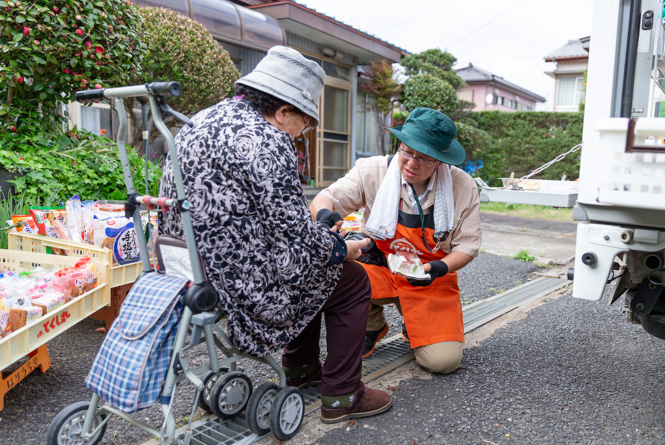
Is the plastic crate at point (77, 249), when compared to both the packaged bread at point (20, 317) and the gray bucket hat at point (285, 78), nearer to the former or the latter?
the packaged bread at point (20, 317)

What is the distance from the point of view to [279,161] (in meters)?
1.86

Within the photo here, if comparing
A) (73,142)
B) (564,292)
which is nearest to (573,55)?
(564,292)

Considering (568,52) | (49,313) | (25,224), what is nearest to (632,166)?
(49,313)

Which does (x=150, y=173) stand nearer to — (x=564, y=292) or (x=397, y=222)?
(x=397, y=222)

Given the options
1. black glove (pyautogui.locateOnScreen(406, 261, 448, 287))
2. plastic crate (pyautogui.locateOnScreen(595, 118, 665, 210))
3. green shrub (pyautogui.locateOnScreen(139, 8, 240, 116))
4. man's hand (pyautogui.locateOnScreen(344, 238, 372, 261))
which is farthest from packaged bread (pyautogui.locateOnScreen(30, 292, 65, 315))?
green shrub (pyautogui.locateOnScreen(139, 8, 240, 116))

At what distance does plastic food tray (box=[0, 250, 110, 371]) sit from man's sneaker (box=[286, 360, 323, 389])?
3.71ft

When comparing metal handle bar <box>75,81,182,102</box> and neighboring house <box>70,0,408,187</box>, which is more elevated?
neighboring house <box>70,0,408,187</box>

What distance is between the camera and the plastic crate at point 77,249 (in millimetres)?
2945

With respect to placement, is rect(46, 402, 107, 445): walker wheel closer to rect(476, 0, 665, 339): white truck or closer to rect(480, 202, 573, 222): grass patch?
rect(476, 0, 665, 339): white truck

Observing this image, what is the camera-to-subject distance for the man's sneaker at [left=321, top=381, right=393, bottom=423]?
2320mm

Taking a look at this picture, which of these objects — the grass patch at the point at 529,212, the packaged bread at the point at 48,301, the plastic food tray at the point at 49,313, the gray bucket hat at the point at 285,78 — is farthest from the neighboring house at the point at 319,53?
the gray bucket hat at the point at 285,78

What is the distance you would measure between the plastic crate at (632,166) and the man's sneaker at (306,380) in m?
1.65

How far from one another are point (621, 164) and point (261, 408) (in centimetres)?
171

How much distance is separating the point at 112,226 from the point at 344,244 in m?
1.68
